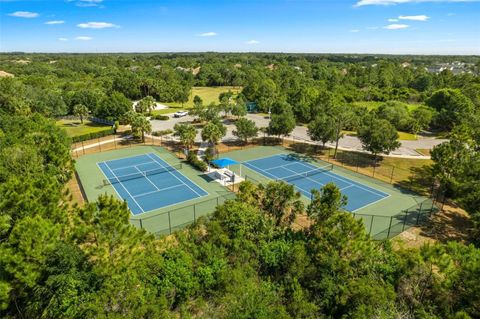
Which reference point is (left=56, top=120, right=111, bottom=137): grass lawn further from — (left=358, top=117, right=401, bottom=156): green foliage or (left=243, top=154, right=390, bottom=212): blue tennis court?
(left=358, top=117, right=401, bottom=156): green foliage

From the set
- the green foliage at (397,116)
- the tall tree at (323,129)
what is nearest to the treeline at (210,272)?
the tall tree at (323,129)

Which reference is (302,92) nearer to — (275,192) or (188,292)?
(275,192)

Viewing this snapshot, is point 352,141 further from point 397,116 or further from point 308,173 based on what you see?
point 308,173

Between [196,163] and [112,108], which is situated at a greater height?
[112,108]

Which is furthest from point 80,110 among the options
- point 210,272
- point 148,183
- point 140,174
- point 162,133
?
point 210,272

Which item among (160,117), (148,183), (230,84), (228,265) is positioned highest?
(230,84)

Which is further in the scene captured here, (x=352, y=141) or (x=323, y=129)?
(x=352, y=141)

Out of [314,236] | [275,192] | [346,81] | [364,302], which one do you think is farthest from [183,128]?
[346,81]
